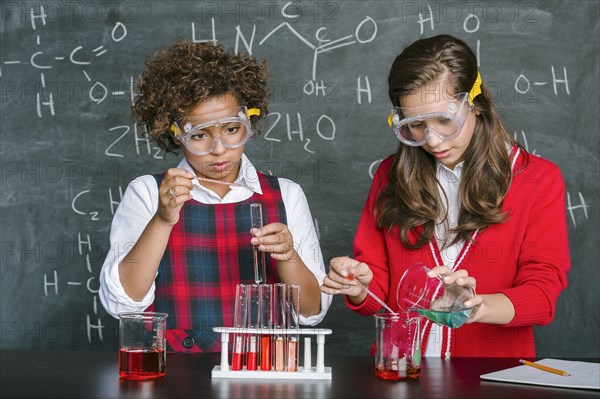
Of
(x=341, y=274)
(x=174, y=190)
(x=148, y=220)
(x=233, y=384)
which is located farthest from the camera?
(x=148, y=220)

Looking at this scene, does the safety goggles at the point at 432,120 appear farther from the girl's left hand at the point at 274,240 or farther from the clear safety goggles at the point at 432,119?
the girl's left hand at the point at 274,240

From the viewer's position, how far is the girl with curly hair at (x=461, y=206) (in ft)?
7.22

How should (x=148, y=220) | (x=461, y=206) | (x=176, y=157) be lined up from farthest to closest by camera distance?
(x=176, y=157), (x=148, y=220), (x=461, y=206)

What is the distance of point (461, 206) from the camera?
2311 mm

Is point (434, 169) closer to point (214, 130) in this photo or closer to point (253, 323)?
point (214, 130)

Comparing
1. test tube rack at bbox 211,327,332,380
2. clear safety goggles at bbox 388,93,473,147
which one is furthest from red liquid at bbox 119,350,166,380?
clear safety goggles at bbox 388,93,473,147

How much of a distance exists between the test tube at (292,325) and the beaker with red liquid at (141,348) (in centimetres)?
26

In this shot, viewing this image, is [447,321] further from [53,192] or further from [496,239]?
[53,192]

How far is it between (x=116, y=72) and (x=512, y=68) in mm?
1625

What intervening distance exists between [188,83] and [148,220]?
1.40 feet

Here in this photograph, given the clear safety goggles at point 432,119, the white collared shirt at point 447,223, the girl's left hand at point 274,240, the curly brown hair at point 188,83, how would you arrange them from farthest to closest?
the curly brown hair at point 188,83 → the white collared shirt at point 447,223 → the clear safety goggles at point 432,119 → the girl's left hand at point 274,240

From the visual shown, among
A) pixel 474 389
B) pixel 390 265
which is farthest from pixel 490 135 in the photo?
pixel 474 389

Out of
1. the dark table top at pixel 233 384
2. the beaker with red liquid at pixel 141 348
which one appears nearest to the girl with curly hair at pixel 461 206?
the dark table top at pixel 233 384

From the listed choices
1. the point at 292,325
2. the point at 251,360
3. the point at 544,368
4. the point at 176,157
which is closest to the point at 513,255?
the point at 544,368
